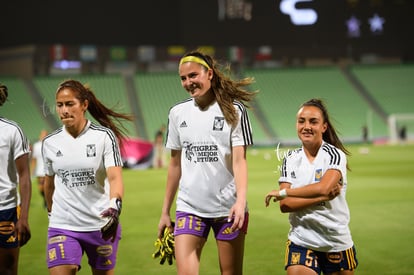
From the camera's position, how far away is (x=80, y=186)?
19.1 ft

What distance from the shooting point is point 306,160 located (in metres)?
5.82

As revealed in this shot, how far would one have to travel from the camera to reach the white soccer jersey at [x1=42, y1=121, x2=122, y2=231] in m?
5.83

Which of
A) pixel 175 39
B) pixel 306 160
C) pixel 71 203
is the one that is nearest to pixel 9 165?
pixel 71 203

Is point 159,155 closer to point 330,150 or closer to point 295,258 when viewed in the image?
point 330,150

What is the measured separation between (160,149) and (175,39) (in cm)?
1474

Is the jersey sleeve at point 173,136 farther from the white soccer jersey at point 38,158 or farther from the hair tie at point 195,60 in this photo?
the white soccer jersey at point 38,158

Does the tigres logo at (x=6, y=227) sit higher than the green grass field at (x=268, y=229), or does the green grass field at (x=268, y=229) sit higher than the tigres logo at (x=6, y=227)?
the tigres logo at (x=6, y=227)

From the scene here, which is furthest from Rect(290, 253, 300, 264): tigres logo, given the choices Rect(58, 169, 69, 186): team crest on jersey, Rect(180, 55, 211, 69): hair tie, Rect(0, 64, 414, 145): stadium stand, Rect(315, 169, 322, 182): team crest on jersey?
Rect(0, 64, 414, 145): stadium stand

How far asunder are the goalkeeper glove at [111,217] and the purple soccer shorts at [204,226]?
0.58 metres

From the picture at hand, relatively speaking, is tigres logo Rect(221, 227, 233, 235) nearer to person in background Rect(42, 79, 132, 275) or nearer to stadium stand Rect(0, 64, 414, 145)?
person in background Rect(42, 79, 132, 275)

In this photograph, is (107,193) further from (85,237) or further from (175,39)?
(175,39)

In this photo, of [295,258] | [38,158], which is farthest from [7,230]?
[38,158]

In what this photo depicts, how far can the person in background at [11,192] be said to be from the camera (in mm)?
6223

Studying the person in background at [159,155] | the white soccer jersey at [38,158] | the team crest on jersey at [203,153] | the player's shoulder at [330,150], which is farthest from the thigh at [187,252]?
the person in background at [159,155]
